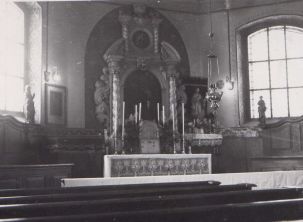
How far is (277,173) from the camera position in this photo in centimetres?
794

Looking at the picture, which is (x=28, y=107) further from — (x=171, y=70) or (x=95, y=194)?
(x=95, y=194)

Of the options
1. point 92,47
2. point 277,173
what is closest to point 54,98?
point 92,47

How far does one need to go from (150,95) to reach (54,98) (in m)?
2.66

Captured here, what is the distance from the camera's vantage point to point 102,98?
12375 millimetres

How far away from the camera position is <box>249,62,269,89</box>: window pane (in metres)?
13.9

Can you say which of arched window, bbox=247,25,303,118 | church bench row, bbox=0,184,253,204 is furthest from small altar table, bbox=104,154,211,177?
arched window, bbox=247,25,303,118

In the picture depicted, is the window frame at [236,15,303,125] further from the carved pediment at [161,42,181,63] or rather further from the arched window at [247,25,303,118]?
the carved pediment at [161,42,181,63]

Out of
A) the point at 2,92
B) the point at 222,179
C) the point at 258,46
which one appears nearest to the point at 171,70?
the point at 258,46

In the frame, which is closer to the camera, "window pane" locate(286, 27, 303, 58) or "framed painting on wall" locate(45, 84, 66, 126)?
"framed painting on wall" locate(45, 84, 66, 126)

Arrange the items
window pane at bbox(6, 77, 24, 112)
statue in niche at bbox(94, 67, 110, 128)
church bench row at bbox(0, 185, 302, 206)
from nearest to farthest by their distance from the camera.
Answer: church bench row at bbox(0, 185, 302, 206) < window pane at bbox(6, 77, 24, 112) < statue in niche at bbox(94, 67, 110, 128)

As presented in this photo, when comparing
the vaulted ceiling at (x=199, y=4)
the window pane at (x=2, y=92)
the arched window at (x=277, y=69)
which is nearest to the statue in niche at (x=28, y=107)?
the window pane at (x=2, y=92)

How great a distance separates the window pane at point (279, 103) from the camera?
13.6m

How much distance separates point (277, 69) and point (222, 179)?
711 centimetres

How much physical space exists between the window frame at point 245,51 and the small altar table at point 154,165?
3635mm
